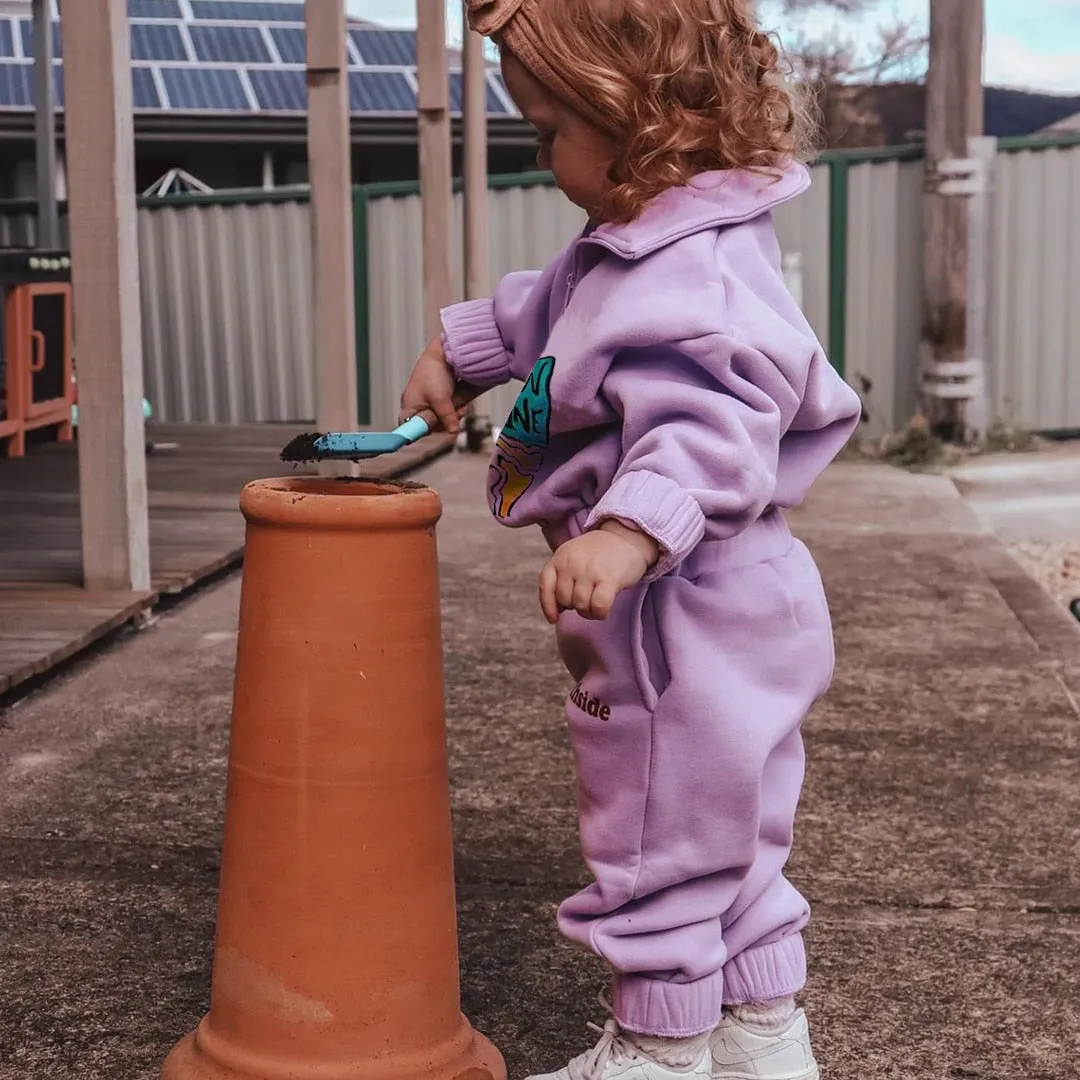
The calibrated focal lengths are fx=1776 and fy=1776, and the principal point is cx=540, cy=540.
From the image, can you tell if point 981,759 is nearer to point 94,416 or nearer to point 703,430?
point 703,430

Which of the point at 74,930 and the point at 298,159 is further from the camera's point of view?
the point at 298,159

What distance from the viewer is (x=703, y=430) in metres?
1.90

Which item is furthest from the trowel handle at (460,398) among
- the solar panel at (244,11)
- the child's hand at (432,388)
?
the solar panel at (244,11)

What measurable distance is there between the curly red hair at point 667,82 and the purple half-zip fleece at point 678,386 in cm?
3

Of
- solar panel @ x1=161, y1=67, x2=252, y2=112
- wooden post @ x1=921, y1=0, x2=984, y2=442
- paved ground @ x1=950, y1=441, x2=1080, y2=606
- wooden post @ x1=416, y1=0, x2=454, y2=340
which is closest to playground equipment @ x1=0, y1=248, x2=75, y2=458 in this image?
wooden post @ x1=416, y1=0, x2=454, y2=340

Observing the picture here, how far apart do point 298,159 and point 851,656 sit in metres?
14.4

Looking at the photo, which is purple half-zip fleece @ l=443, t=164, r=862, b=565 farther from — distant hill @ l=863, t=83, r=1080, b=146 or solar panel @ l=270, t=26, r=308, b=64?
distant hill @ l=863, t=83, r=1080, b=146

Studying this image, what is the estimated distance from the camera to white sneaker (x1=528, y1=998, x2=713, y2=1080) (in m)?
2.13

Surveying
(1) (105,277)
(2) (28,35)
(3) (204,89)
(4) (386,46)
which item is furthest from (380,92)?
(1) (105,277)

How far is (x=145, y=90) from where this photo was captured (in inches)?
664

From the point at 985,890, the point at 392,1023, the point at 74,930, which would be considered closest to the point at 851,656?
the point at 985,890

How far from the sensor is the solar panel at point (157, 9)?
1794 cm

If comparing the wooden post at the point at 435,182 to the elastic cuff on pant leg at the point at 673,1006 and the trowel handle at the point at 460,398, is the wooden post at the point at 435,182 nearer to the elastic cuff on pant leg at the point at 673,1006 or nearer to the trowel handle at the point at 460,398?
the trowel handle at the point at 460,398

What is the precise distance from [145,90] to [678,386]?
52.5 ft
